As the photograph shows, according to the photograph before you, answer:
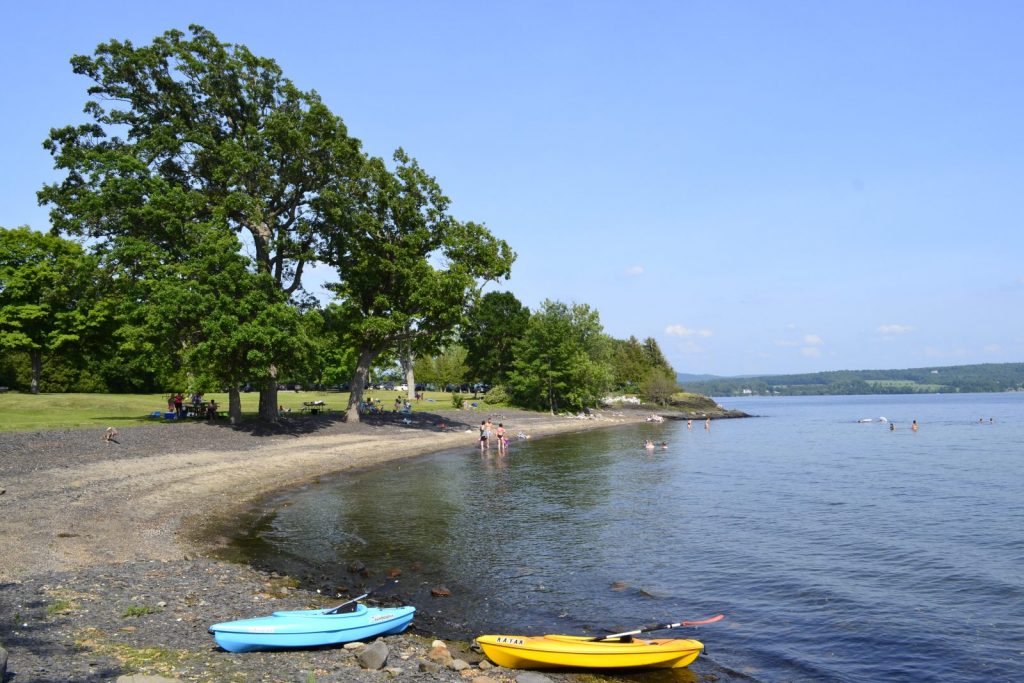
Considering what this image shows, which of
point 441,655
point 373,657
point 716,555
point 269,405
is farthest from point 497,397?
point 373,657

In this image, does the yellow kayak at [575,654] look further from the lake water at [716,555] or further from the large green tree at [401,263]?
the large green tree at [401,263]

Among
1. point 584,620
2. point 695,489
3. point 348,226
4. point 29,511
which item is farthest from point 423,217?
point 584,620

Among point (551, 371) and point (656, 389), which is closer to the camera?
point (551, 371)

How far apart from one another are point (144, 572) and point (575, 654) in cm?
1050

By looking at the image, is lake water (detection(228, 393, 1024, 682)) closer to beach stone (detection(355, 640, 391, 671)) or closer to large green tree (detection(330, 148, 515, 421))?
beach stone (detection(355, 640, 391, 671))

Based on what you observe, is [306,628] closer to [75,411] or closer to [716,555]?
[716,555]

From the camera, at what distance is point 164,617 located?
13.0 m

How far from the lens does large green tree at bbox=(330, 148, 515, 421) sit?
51188mm

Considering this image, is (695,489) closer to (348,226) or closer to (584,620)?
(584,620)

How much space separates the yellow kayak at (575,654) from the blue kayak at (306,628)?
202cm

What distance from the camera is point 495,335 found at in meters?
111

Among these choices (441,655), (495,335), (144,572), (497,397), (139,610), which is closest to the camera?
(441,655)

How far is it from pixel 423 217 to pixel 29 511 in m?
36.4

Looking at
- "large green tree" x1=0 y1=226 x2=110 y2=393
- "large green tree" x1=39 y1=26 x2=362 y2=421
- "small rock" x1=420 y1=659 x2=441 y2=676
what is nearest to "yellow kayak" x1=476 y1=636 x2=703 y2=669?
"small rock" x1=420 y1=659 x2=441 y2=676
